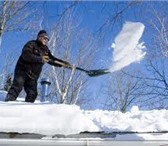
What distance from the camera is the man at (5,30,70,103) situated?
5871 millimetres

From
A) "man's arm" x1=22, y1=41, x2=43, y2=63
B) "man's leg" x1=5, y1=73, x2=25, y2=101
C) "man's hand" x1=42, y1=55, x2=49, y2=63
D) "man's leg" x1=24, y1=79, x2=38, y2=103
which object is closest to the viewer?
"man's arm" x1=22, y1=41, x2=43, y2=63

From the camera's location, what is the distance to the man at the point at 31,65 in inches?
231

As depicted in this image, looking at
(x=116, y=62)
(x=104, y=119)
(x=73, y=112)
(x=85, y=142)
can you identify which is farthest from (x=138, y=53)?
(x=85, y=142)

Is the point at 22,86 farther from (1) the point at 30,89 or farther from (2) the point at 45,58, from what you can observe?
(2) the point at 45,58

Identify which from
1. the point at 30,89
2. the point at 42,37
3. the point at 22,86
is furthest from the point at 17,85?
the point at 42,37

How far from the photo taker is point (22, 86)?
6.18 metres

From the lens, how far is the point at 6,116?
394 centimetres

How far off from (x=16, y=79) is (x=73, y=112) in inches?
89.5

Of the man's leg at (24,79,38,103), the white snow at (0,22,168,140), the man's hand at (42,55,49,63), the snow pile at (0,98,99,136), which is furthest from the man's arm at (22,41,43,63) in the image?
the snow pile at (0,98,99,136)

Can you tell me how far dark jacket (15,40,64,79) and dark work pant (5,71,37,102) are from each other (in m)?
0.08

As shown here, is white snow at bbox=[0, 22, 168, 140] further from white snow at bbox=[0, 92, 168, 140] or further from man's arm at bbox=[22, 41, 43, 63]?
man's arm at bbox=[22, 41, 43, 63]

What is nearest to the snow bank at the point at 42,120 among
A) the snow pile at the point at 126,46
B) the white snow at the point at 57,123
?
the white snow at the point at 57,123

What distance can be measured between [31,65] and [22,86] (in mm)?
360

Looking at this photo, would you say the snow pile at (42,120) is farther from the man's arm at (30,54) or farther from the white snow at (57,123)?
the man's arm at (30,54)
